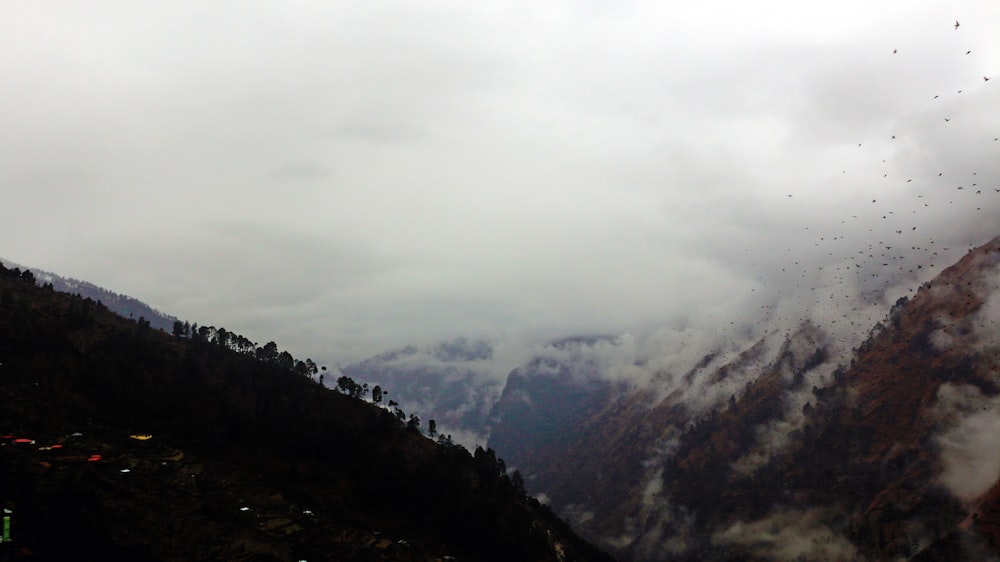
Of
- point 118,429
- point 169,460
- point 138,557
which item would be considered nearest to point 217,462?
point 169,460

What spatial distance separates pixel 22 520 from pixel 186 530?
34.2m

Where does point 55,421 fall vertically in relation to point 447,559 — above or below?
above

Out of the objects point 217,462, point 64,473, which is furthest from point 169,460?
point 64,473

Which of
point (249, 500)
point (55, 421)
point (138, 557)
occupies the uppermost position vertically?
point (55, 421)

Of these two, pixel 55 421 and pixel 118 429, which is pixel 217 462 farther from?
pixel 55 421

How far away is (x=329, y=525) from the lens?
589 ft

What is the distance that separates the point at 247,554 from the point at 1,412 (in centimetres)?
9040

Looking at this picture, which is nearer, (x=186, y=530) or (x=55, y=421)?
(x=186, y=530)

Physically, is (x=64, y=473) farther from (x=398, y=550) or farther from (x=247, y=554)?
(x=398, y=550)

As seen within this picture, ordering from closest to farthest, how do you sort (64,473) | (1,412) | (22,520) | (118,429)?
(22,520) → (64,473) → (1,412) → (118,429)

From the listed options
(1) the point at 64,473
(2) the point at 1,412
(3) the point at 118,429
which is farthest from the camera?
(3) the point at 118,429

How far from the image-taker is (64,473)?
148500mm

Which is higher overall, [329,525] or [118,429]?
[118,429]

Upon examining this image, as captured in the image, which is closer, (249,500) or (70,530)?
(70,530)
